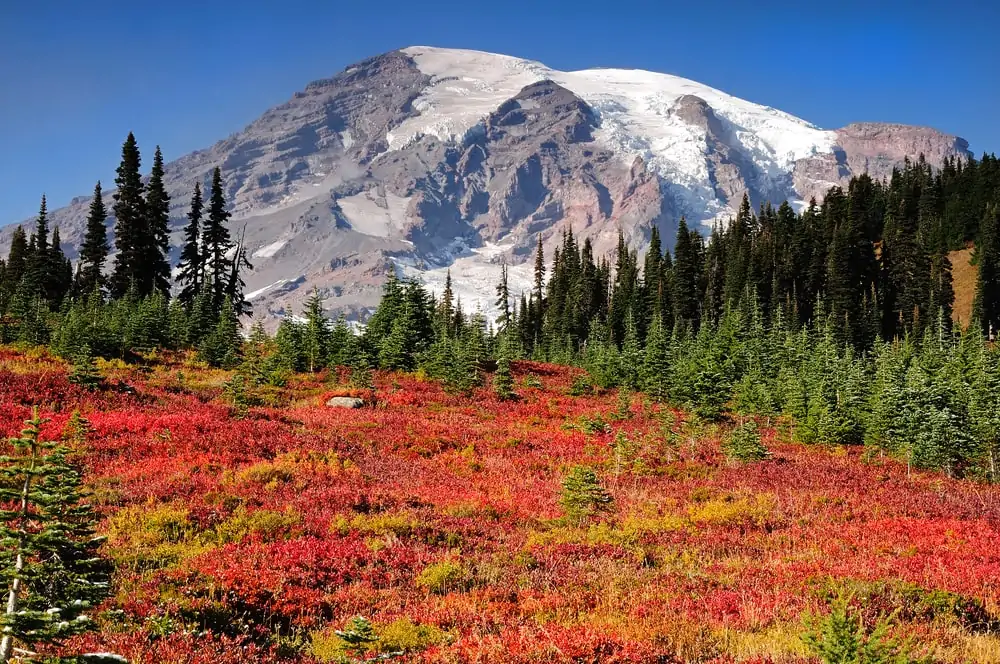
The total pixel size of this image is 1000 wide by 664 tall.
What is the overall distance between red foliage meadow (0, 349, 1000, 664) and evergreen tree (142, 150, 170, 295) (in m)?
33.8

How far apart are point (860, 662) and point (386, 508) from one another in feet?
34.1

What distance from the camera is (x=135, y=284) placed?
52.9 meters

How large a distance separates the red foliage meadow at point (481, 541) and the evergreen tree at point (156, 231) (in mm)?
33840

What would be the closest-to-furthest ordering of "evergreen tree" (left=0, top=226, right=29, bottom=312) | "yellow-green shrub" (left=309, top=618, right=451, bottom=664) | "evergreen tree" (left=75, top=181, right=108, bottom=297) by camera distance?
"yellow-green shrub" (left=309, top=618, right=451, bottom=664), "evergreen tree" (left=75, top=181, right=108, bottom=297), "evergreen tree" (left=0, top=226, right=29, bottom=312)

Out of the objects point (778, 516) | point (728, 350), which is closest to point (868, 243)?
point (728, 350)

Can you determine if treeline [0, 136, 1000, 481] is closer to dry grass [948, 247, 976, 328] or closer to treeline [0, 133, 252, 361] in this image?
treeline [0, 133, 252, 361]

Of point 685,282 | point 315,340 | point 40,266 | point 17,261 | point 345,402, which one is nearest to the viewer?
point 345,402

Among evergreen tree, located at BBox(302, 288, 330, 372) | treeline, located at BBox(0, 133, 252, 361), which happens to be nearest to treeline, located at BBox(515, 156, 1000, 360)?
treeline, located at BBox(0, 133, 252, 361)

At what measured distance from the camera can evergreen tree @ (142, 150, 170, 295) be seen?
54.2 meters

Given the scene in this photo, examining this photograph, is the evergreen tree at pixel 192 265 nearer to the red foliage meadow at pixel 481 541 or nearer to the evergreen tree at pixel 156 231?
the evergreen tree at pixel 156 231

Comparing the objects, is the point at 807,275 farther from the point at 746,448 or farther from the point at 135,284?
the point at 135,284

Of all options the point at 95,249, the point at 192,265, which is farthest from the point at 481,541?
the point at 95,249

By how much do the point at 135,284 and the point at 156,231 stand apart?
5.75 m

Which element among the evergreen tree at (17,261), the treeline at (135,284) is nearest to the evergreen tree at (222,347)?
the treeline at (135,284)
